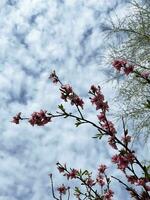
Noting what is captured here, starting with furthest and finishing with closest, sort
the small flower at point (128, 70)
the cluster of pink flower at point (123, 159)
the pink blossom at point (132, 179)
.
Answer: the small flower at point (128, 70)
the pink blossom at point (132, 179)
the cluster of pink flower at point (123, 159)

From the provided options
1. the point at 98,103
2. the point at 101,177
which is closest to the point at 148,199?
the point at 98,103

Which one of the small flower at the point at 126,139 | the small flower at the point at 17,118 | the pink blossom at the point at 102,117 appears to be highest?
the small flower at the point at 17,118

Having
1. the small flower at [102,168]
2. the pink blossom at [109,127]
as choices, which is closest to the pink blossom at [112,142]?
the pink blossom at [109,127]

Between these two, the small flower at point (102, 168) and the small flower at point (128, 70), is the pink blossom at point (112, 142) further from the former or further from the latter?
the small flower at point (102, 168)

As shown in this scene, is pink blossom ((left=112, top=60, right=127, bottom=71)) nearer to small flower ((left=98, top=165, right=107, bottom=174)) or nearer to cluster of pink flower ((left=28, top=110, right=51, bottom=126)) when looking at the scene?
cluster of pink flower ((left=28, top=110, right=51, bottom=126))

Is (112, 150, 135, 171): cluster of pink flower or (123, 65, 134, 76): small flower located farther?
(123, 65, 134, 76): small flower

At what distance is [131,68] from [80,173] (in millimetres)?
1625

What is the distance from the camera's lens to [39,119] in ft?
11.7

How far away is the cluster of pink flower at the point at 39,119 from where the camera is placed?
3506mm

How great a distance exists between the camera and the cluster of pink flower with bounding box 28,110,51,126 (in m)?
3.51

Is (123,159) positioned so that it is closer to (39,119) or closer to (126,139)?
(126,139)

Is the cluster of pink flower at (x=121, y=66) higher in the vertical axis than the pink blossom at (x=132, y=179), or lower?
higher

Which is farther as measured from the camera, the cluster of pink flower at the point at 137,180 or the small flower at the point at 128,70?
the small flower at the point at 128,70

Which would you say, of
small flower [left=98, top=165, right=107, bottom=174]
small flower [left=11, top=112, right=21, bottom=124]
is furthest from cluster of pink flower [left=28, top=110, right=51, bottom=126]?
small flower [left=98, top=165, right=107, bottom=174]
